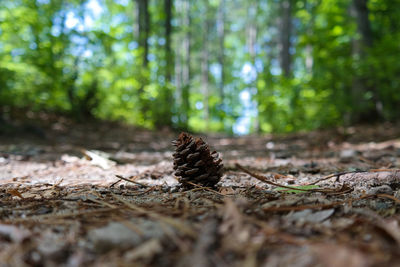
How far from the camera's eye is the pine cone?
1799 millimetres

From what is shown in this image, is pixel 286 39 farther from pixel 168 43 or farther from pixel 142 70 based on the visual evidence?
pixel 142 70

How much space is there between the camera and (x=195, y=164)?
1818 mm

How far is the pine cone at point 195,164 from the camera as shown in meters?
1.80

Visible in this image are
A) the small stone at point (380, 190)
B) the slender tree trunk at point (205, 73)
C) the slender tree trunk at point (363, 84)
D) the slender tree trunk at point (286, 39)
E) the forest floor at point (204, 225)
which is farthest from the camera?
the slender tree trunk at point (205, 73)

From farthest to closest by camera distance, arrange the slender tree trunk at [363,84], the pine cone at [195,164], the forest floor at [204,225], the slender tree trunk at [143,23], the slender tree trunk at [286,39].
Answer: the slender tree trunk at [286,39] < the slender tree trunk at [143,23] < the slender tree trunk at [363,84] < the pine cone at [195,164] < the forest floor at [204,225]

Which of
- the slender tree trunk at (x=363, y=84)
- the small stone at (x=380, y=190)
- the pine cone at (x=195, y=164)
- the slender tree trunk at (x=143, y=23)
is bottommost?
the small stone at (x=380, y=190)

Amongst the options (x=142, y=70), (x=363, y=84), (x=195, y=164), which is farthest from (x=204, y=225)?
(x=142, y=70)

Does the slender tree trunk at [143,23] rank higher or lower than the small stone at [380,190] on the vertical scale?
higher

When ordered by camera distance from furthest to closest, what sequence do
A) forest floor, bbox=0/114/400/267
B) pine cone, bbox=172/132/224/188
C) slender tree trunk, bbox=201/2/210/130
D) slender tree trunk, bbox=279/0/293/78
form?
slender tree trunk, bbox=201/2/210/130 < slender tree trunk, bbox=279/0/293/78 < pine cone, bbox=172/132/224/188 < forest floor, bbox=0/114/400/267

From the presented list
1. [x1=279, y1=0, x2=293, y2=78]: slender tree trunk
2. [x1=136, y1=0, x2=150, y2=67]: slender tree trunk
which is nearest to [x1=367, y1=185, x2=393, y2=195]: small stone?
[x1=136, y1=0, x2=150, y2=67]: slender tree trunk

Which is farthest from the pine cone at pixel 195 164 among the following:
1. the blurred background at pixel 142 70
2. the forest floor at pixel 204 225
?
the blurred background at pixel 142 70

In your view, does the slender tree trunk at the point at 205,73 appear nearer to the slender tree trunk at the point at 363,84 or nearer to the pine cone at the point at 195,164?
the slender tree trunk at the point at 363,84

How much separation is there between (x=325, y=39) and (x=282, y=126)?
12.4ft

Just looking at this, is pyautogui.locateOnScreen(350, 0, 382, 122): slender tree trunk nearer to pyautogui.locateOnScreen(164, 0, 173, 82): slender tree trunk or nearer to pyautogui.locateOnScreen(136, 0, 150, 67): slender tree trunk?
pyautogui.locateOnScreen(164, 0, 173, 82): slender tree trunk
